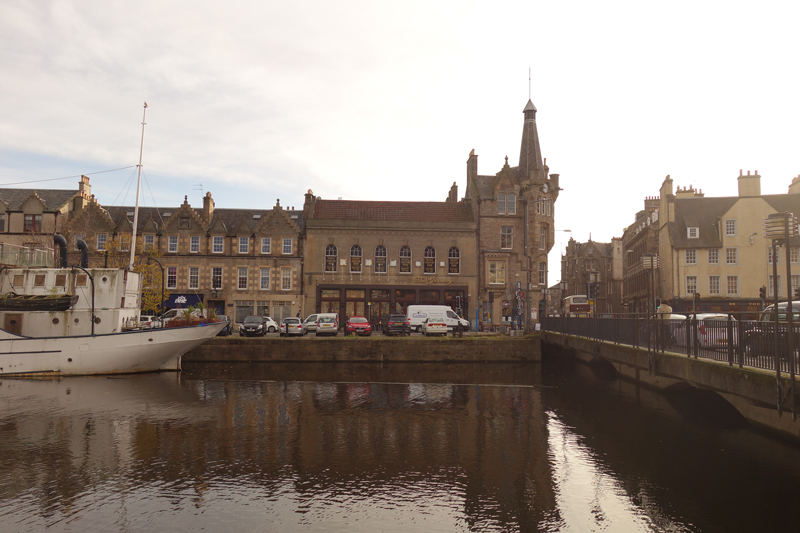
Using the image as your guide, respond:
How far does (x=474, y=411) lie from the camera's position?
2094cm

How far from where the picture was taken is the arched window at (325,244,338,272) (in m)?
53.7

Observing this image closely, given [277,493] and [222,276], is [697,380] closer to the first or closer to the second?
[277,493]

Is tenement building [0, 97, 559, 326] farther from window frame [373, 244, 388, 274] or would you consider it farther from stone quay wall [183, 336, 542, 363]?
stone quay wall [183, 336, 542, 363]

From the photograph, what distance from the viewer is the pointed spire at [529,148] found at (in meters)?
57.6

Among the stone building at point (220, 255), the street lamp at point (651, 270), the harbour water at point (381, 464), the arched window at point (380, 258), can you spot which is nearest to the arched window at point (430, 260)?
the arched window at point (380, 258)

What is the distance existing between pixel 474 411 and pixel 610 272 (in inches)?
3245

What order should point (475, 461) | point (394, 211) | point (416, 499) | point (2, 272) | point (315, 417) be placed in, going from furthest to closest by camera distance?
point (394, 211) → point (2, 272) → point (315, 417) → point (475, 461) → point (416, 499)

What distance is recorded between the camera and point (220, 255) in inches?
2128

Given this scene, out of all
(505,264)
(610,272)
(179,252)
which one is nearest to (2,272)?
(179,252)

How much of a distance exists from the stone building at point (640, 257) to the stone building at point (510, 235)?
43.5 ft

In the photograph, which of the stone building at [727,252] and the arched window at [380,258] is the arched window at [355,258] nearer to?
the arched window at [380,258]

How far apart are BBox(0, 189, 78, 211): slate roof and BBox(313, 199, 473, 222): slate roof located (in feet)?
84.2

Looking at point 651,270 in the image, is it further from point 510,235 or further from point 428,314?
point 510,235

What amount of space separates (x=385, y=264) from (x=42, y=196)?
35901mm
